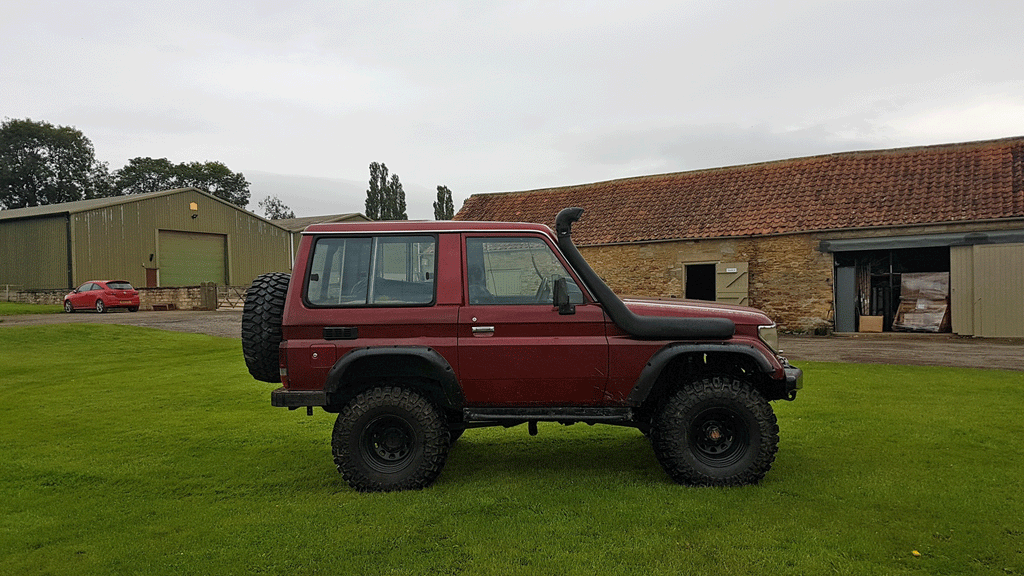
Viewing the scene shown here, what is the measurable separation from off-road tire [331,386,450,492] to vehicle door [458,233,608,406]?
1.22 ft

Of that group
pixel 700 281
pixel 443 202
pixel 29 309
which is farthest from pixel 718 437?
pixel 443 202

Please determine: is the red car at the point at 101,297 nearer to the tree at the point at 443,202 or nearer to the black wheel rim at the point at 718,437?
the black wheel rim at the point at 718,437

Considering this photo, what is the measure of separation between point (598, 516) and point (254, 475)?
2906mm

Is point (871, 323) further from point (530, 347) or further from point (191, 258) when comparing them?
point (191, 258)

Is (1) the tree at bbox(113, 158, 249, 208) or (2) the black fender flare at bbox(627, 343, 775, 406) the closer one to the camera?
(2) the black fender flare at bbox(627, 343, 775, 406)

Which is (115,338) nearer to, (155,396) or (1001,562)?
(155,396)

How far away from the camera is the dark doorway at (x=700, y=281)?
21656 mm

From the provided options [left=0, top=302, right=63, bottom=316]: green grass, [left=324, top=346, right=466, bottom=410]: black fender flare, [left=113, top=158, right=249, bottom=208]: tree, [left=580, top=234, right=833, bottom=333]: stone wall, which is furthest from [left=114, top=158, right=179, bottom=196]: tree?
[left=324, top=346, right=466, bottom=410]: black fender flare

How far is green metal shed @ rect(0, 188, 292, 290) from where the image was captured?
1303 inches

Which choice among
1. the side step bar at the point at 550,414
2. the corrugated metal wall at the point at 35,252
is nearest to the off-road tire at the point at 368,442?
the side step bar at the point at 550,414

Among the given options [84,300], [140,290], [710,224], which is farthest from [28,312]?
[710,224]

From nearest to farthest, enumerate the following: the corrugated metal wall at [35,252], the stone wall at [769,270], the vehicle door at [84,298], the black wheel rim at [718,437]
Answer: the black wheel rim at [718,437] → the stone wall at [769,270] → the vehicle door at [84,298] → the corrugated metal wall at [35,252]

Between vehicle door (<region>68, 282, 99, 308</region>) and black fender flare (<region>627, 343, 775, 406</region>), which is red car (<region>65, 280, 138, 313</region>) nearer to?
vehicle door (<region>68, 282, 99, 308</region>)

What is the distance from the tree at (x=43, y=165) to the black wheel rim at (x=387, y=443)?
69156 mm
